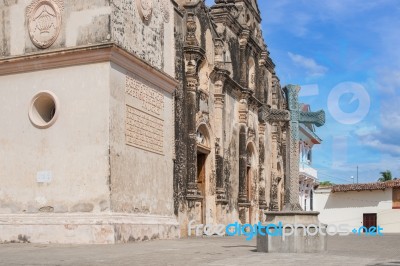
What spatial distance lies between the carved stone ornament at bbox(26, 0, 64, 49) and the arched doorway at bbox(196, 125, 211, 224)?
7.60 metres

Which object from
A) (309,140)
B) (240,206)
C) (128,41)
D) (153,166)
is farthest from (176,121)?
(309,140)

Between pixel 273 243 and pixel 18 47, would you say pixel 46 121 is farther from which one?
pixel 273 243

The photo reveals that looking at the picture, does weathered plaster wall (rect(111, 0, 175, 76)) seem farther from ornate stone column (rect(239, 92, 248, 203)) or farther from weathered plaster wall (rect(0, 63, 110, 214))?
ornate stone column (rect(239, 92, 248, 203))

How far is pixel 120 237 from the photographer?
535 inches

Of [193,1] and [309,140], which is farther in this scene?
[309,140]

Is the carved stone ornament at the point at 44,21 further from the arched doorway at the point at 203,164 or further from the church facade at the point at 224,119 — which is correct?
the arched doorway at the point at 203,164

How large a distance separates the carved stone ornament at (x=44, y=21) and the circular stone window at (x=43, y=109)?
1185mm

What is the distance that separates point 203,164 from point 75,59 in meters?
8.45

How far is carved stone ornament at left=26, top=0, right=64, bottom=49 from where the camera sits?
14.5 metres

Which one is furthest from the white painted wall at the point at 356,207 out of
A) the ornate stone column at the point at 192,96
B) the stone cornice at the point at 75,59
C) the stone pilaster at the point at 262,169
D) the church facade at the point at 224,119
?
the stone cornice at the point at 75,59

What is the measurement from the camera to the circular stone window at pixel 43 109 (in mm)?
14289

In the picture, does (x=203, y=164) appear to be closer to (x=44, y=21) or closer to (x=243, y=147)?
(x=243, y=147)

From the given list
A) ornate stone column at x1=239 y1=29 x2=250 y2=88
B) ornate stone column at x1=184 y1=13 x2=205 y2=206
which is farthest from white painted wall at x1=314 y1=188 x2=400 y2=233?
ornate stone column at x1=184 y1=13 x2=205 y2=206

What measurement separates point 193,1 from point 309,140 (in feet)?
77.0
